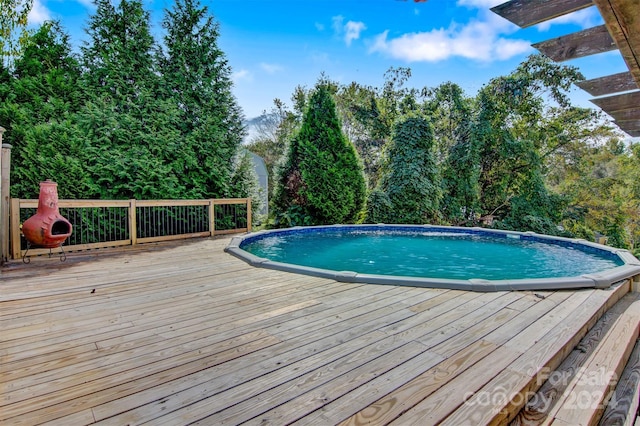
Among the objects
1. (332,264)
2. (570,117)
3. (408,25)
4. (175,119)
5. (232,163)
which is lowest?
(332,264)

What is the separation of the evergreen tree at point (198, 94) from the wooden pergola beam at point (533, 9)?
21.9 ft

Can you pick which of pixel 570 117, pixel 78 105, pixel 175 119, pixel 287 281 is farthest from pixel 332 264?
pixel 570 117

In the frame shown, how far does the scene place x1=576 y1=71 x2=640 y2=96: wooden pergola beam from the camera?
1604 mm

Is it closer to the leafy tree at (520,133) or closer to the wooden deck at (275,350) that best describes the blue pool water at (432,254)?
the wooden deck at (275,350)

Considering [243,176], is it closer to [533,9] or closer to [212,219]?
[212,219]

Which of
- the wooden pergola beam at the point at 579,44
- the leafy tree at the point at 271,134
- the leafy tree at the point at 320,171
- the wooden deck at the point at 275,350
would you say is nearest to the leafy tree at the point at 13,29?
the wooden deck at the point at 275,350

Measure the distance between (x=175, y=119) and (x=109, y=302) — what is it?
516 centimetres

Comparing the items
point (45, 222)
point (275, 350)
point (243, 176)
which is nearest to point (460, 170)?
point (243, 176)

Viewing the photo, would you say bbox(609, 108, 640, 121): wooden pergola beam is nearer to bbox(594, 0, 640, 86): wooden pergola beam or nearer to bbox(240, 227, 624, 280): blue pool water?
bbox(594, 0, 640, 86): wooden pergola beam

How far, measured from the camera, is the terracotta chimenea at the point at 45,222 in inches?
158

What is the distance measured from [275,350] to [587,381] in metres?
1.68

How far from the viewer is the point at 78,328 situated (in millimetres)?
2146

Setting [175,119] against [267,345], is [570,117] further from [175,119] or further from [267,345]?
[267,345]

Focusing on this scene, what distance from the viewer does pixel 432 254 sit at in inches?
234
